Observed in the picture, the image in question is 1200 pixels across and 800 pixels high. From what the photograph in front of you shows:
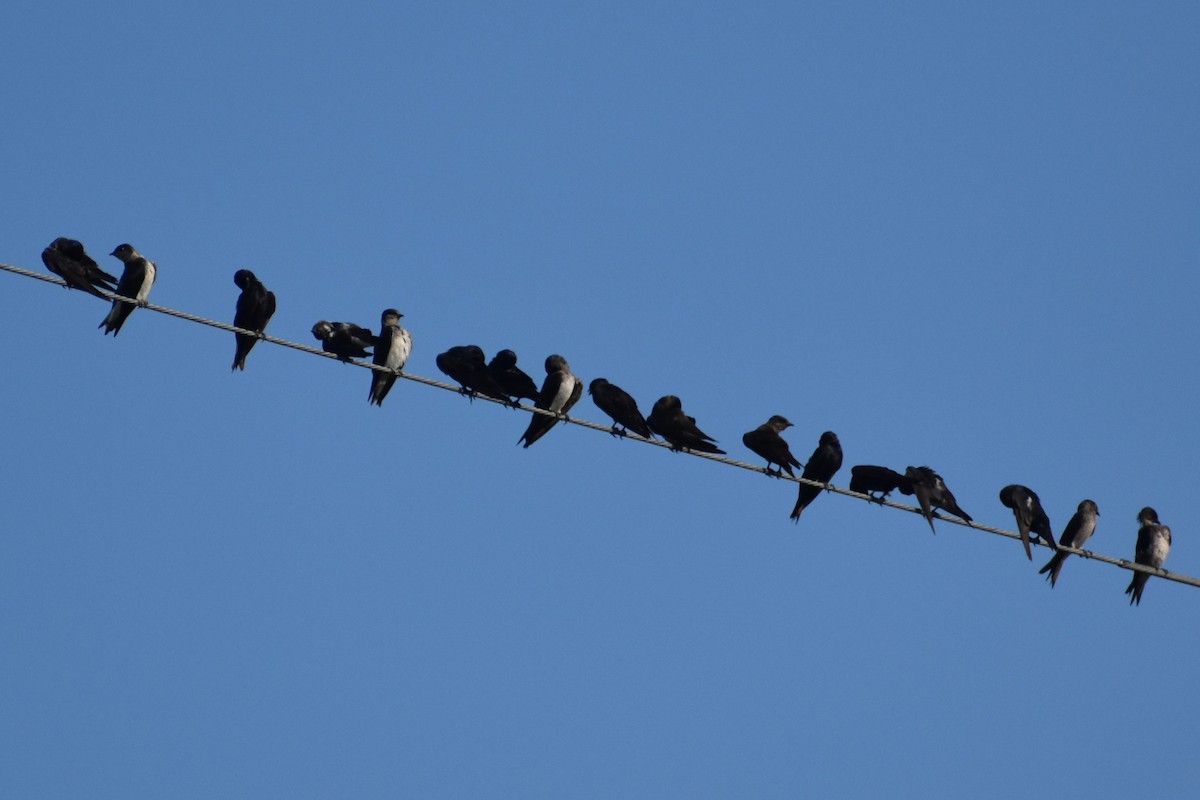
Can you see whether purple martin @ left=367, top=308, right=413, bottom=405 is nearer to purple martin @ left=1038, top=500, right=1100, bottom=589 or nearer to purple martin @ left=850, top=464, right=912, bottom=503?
purple martin @ left=850, top=464, right=912, bottom=503

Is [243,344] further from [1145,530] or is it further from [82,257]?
[1145,530]

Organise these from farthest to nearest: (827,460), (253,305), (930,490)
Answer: (253,305), (827,460), (930,490)

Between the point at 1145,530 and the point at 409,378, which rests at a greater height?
the point at 1145,530

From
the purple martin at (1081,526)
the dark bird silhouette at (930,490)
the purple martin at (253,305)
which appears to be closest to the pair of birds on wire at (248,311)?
the purple martin at (253,305)

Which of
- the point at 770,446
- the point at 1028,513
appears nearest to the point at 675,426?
the point at 770,446

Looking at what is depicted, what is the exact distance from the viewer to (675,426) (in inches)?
620

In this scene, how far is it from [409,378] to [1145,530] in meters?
8.46

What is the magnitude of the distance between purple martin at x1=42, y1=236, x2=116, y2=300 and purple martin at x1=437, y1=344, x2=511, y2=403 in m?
3.15

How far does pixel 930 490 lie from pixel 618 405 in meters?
3.03

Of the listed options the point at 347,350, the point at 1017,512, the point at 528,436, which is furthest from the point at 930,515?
the point at 347,350

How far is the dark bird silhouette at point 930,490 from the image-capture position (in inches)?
600

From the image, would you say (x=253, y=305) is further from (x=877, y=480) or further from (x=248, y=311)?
(x=877, y=480)

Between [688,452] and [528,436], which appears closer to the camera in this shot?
[688,452]

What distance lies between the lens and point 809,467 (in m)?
16.7
